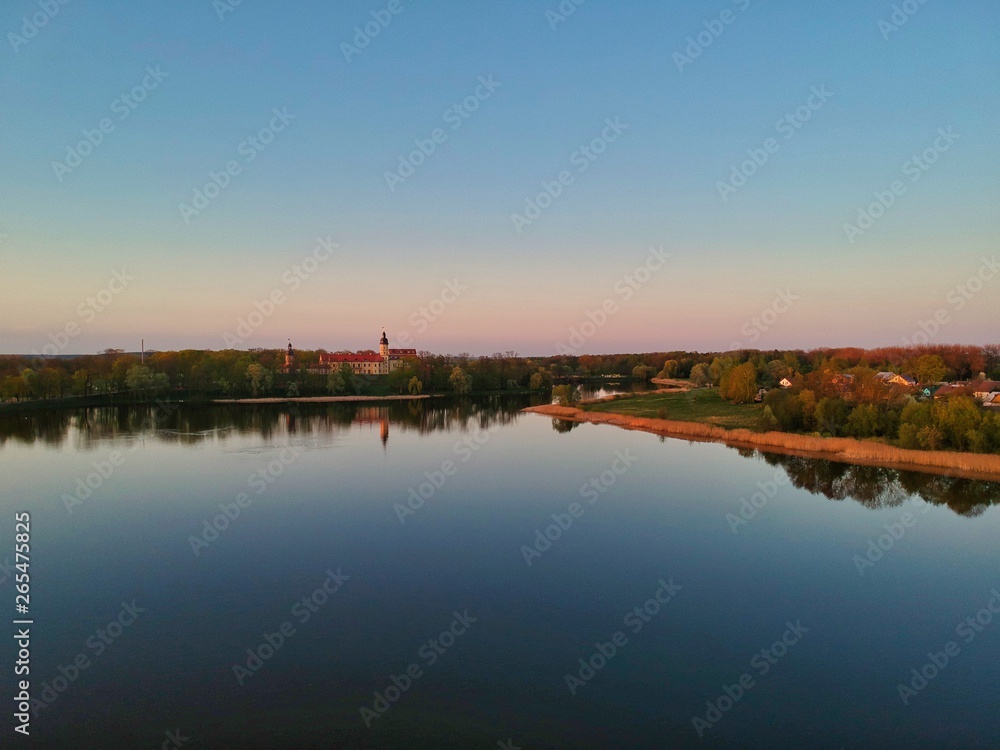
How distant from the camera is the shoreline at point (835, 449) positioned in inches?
952

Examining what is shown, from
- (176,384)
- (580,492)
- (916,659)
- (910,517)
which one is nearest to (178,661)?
(916,659)

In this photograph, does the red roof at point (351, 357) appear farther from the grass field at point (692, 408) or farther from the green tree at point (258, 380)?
the grass field at point (692, 408)

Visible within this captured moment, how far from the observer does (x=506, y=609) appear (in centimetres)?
1229

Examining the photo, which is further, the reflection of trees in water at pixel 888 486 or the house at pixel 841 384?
the house at pixel 841 384

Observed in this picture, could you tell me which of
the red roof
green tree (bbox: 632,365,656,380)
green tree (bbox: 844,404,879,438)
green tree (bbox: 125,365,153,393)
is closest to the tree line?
green tree (bbox: 125,365,153,393)

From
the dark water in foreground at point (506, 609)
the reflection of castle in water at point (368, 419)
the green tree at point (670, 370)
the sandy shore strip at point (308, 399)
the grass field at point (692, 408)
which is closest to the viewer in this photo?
the dark water in foreground at point (506, 609)

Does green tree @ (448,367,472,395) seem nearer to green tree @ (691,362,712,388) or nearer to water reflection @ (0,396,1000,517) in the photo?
water reflection @ (0,396,1000,517)

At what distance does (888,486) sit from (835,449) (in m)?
6.43

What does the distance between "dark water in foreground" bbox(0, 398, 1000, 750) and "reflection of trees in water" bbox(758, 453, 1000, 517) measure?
0.16 meters

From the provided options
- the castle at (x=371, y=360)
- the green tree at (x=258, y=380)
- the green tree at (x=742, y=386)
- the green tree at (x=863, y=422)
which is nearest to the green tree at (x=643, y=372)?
the castle at (x=371, y=360)

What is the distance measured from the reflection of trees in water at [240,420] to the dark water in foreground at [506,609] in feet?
43.7

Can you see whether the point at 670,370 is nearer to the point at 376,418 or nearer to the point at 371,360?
the point at 371,360

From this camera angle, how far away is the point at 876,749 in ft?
26.6

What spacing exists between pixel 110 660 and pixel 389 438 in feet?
89.5
